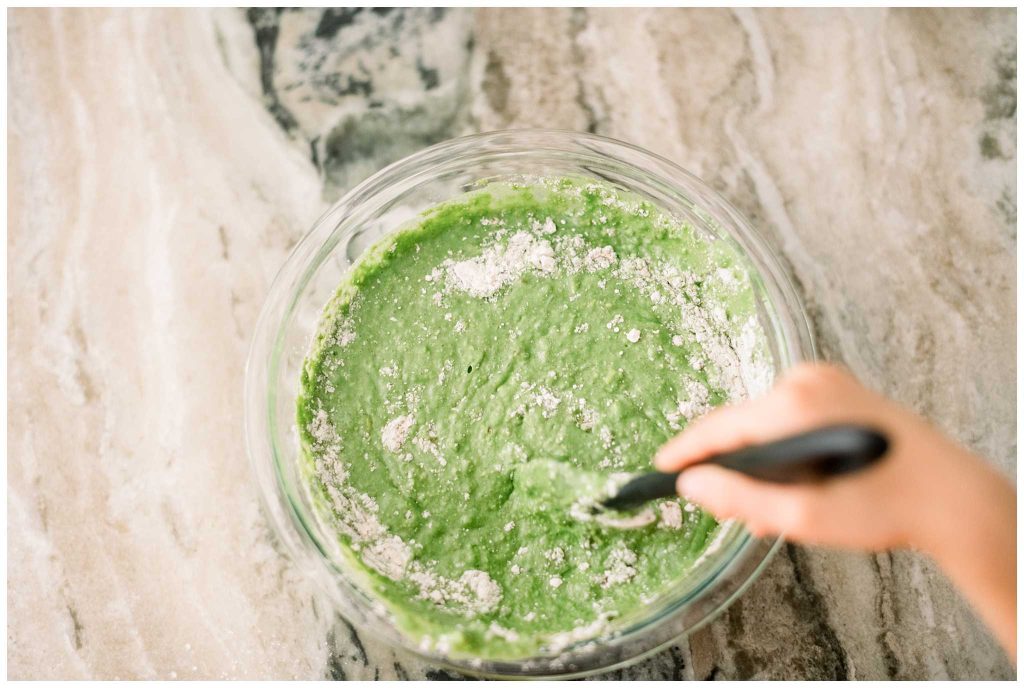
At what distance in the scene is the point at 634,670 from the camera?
1465 mm

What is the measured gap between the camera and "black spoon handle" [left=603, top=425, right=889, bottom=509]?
878 mm

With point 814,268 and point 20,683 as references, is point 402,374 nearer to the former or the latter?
point 814,268

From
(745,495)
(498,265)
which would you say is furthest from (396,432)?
(745,495)

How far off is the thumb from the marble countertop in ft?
1.67

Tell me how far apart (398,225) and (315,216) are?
0.72ft

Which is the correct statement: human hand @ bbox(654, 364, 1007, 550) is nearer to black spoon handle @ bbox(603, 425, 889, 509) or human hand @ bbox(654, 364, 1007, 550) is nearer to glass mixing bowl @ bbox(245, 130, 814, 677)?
black spoon handle @ bbox(603, 425, 889, 509)

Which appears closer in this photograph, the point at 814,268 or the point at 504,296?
the point at 504,296

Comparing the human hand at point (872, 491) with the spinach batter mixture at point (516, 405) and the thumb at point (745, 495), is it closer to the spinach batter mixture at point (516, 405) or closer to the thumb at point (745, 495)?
the thumb at point (745, 495)

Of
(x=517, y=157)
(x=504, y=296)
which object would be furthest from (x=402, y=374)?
(x=517, y=157)

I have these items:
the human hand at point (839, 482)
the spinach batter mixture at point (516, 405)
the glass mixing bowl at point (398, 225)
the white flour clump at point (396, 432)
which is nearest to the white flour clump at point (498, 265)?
the spinach batter mixture at point (516, 405)

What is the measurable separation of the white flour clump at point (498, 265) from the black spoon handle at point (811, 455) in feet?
1.86

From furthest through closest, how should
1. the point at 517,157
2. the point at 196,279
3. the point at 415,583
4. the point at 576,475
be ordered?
the point at 196,279, the point at 517,157, the point at 415,583, the point at 576,475

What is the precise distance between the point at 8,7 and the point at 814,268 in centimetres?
191

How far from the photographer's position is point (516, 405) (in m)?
1.38
